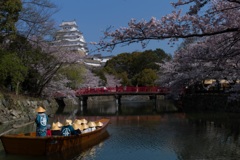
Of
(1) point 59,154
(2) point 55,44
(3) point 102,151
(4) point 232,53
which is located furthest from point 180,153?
(2) point 55,44

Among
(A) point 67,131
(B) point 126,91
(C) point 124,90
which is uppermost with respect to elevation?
(C) point 124,90

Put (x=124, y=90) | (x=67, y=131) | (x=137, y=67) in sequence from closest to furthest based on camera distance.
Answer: (x=67, y=131)
(x=124, y=90)
(x=137, y=67)

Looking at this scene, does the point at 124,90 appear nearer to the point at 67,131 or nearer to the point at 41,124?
the point at 67,131

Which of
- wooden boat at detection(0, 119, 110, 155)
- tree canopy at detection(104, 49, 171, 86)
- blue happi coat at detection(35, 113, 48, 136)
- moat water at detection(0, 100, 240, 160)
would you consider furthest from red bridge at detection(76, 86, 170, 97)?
A: blue happi coat at detection(35, 113, 48, 136)

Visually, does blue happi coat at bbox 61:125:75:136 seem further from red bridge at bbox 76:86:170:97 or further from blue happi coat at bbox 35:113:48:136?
red bridge at bbox 76:86:170:97

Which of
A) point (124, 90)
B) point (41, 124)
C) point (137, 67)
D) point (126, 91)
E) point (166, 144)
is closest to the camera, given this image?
point (41, 124)

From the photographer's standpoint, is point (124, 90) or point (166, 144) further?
point (124, 90)

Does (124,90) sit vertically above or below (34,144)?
above

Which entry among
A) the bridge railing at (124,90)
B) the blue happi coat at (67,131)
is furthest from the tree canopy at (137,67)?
the blue happi coat at (67,131)

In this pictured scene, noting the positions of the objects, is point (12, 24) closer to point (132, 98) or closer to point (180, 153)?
point (180, 153)

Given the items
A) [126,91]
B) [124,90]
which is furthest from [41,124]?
[124,90]

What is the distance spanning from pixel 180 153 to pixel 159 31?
5616mm

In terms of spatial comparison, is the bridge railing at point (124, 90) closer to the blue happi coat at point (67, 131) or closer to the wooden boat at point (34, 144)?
the blue happi coat at point (67, 131)

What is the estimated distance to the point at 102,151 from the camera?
36.7 feet
